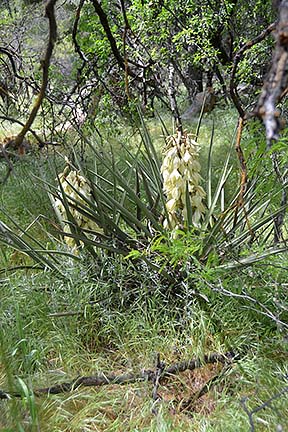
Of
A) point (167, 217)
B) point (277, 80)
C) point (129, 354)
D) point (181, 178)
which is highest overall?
point (277, 80)

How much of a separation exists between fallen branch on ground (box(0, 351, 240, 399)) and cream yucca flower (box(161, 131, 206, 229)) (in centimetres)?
52

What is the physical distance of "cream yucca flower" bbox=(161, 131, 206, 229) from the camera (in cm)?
172

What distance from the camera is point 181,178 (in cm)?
173

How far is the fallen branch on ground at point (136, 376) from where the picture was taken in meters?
1.49

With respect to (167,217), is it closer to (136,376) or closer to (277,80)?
(136,376)

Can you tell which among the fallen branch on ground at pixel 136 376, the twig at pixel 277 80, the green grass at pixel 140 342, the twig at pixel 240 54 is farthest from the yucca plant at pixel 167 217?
the twig at pixel 277 80

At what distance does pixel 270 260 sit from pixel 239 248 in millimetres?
212

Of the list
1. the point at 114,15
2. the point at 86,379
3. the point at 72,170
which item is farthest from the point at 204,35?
the point at 86,379

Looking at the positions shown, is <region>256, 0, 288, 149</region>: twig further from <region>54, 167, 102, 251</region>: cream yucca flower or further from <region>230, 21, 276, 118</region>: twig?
<region>54, 167, 102, 251</region>: cream yucca flower

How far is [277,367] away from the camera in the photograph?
151 centimetres

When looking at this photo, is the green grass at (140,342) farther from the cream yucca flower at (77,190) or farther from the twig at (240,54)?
the twig at (240,54)

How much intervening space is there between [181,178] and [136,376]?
75cm

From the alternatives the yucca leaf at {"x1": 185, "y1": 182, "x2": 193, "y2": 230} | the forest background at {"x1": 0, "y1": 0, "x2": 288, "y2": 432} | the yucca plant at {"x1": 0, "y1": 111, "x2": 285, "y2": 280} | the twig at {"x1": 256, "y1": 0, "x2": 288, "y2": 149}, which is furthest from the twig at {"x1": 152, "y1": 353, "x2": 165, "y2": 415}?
the twig at {"x1": 256, "y1": 0, "x2": 288, "y2": 149}

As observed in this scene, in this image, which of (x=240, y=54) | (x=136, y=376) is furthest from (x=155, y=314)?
(x=240, y=54)
